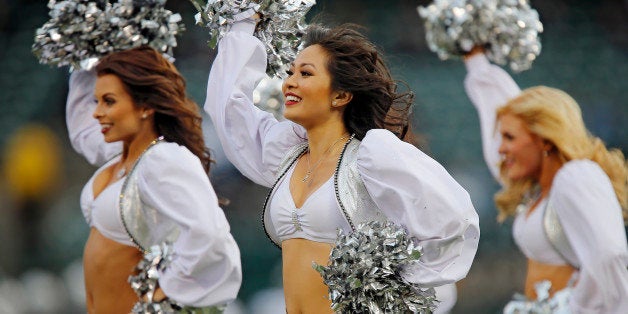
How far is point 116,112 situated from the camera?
6.02 m

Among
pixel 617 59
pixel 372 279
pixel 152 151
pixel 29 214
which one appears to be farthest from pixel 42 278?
pixel 372 279

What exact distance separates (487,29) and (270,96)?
49.4 inches

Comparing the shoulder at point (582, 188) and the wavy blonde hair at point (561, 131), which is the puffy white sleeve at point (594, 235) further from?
the wavy blonde hair at point (561, 131)

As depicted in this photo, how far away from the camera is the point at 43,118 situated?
9.88 meters

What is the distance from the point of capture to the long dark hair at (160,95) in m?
6.07

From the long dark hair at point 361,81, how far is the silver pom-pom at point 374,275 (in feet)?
1.70

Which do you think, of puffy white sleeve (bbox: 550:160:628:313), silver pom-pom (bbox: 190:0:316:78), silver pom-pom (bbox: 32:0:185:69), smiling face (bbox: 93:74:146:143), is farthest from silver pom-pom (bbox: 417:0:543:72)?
silver pom-pom (bbox: 190:0:316:78)

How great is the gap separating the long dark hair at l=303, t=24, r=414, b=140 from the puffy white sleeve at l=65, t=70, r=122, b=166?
2.04m

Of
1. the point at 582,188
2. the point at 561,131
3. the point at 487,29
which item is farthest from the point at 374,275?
the point at 487,29

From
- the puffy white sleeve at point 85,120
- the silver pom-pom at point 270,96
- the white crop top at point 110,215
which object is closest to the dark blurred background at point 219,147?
the silver pom-pom at point 270,96

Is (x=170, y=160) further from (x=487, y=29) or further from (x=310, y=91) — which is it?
(x=487, y=29)

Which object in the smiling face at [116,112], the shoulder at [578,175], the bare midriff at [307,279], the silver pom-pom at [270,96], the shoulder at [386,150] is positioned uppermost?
the shoulder at [386,150]

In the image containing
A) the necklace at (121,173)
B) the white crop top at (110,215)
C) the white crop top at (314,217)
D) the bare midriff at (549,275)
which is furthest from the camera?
the bare midriff at (549,275)

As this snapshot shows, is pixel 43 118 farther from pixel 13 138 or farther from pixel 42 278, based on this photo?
pixel 42 278
